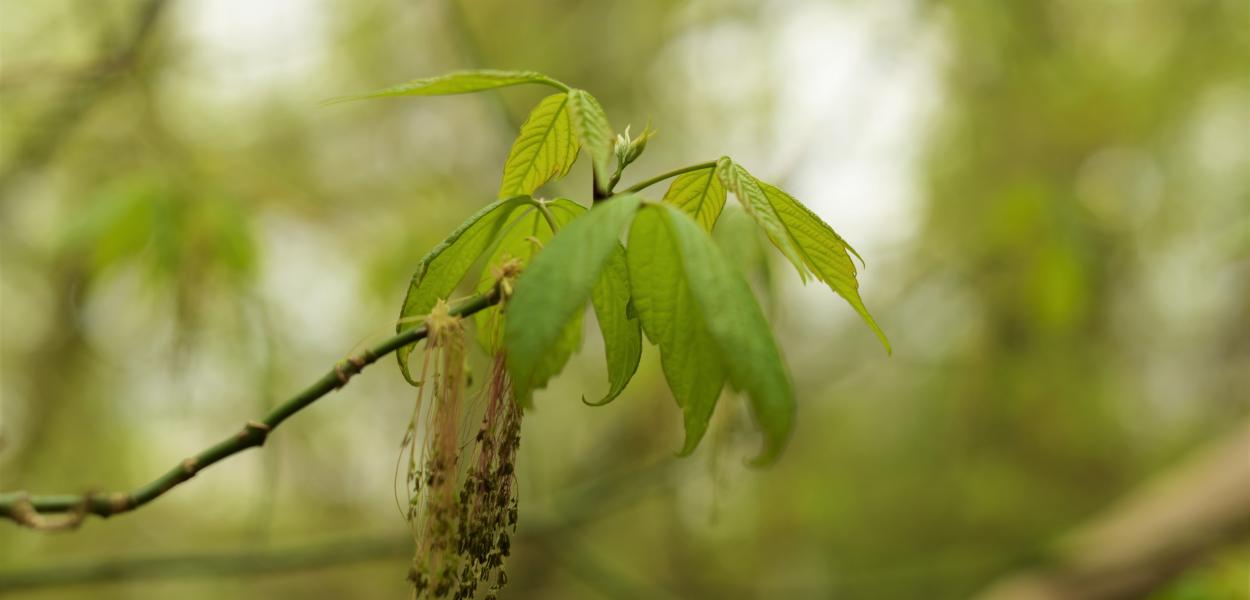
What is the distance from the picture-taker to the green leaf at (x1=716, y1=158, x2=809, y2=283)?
17.6 inches

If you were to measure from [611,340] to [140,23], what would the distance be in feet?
3.52

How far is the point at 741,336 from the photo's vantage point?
41cm

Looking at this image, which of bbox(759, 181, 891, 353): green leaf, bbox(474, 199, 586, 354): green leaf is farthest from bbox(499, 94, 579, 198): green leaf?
bbox(759, 181, 891, 353): green leaf

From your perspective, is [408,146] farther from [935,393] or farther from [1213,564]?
[1213,564]

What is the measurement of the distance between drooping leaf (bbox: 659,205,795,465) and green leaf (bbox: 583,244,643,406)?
9cm

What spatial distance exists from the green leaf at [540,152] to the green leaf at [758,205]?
4.0 inches

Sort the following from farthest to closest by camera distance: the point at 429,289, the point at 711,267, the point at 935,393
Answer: the point at 935,393, the point at 429,289, the point at 711,267

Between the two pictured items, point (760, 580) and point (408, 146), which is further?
point (760, 580)

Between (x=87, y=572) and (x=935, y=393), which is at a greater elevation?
(x=935, y=393)

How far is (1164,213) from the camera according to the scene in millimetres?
3090

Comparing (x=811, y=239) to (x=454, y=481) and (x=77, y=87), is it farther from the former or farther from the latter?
(x=77, y=87)

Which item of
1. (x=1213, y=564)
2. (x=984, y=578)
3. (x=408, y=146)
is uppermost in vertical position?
(x=408, y=146)

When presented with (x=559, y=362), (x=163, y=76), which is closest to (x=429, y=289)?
(x=559, y=362)

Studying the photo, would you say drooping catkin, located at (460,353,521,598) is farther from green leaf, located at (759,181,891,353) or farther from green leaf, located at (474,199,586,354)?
green leaf, located at (759,181,891,353)
